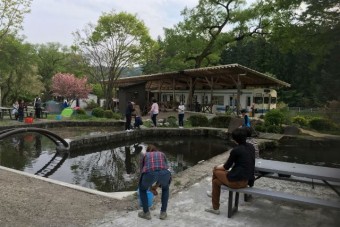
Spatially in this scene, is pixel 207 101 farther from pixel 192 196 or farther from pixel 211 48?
pixel 192 196

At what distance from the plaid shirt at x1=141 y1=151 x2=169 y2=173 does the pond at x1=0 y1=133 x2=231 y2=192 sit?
353 cm

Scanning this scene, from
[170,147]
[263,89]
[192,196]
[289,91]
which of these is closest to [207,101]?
[263,89]

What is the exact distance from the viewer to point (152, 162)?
15.6 ft

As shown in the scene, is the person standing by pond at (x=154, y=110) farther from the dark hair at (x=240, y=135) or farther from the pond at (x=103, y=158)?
the dark hair at (x=240, y=135)

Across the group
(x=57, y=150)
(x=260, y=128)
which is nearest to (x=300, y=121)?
(x=260, y=128)

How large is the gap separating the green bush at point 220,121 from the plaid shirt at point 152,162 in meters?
15.3

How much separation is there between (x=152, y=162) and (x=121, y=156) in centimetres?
804

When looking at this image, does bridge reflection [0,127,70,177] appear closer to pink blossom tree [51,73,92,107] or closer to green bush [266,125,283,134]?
green bush [266,125,283,134]

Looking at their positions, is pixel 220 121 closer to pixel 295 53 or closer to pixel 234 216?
pixel 295 53

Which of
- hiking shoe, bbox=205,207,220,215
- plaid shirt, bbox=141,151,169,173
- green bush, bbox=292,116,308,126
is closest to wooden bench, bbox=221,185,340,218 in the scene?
hiking shoe, bbox=205,207,220,215

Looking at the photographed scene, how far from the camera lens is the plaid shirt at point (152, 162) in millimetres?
4719

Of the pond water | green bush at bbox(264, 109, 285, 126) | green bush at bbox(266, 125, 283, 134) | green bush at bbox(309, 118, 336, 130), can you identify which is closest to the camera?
the pond water

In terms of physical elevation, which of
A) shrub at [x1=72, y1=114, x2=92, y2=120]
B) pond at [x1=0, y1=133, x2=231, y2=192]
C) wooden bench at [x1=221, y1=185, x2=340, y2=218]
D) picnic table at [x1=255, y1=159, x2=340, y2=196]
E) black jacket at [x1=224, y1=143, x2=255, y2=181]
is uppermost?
black jacket at [x1=224, y1=143, x2=255, y2=181]

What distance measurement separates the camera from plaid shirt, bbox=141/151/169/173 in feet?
15.5
